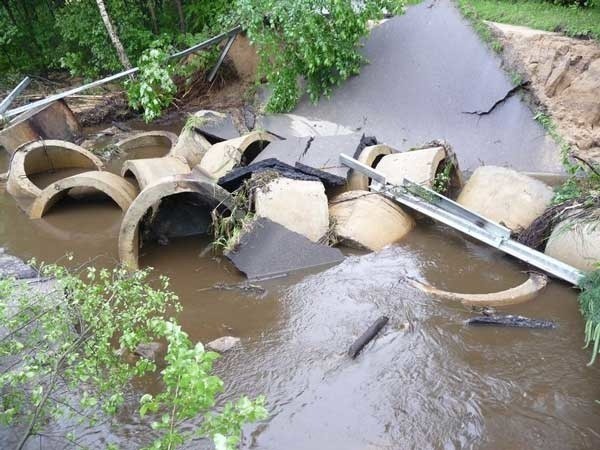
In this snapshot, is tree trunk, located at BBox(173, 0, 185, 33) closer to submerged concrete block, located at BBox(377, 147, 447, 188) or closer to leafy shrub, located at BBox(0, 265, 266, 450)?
submerged concrete block, located at BBox(377, 147, 447, 188)

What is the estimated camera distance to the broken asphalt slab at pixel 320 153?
6531mm

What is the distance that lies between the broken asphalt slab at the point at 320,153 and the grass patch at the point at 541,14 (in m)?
3.57

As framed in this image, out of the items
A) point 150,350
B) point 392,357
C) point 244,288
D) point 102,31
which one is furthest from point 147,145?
point 392,357

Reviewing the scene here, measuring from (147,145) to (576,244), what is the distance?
7.58 metres

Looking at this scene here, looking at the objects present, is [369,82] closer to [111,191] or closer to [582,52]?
[582,52]

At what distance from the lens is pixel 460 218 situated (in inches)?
232

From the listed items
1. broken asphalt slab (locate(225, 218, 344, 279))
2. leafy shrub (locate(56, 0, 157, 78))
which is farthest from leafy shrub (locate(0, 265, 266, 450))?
leafy shrub (locate(56, 0, 157, 78))

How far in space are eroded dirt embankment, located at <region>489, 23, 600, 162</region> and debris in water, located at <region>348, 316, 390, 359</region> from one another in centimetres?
430

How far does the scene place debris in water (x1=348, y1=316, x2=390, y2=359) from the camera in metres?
4.37

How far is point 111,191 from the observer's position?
270 inches

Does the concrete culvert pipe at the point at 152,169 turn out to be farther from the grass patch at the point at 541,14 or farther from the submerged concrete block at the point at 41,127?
the grass patch at the point at 541,14

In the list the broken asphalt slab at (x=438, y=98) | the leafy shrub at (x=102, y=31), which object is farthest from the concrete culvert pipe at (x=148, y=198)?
the leafy shrub at (x=102, y=31)

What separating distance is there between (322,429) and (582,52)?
6996 millimetres

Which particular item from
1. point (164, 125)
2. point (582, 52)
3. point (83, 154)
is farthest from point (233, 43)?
point (582, 52)
